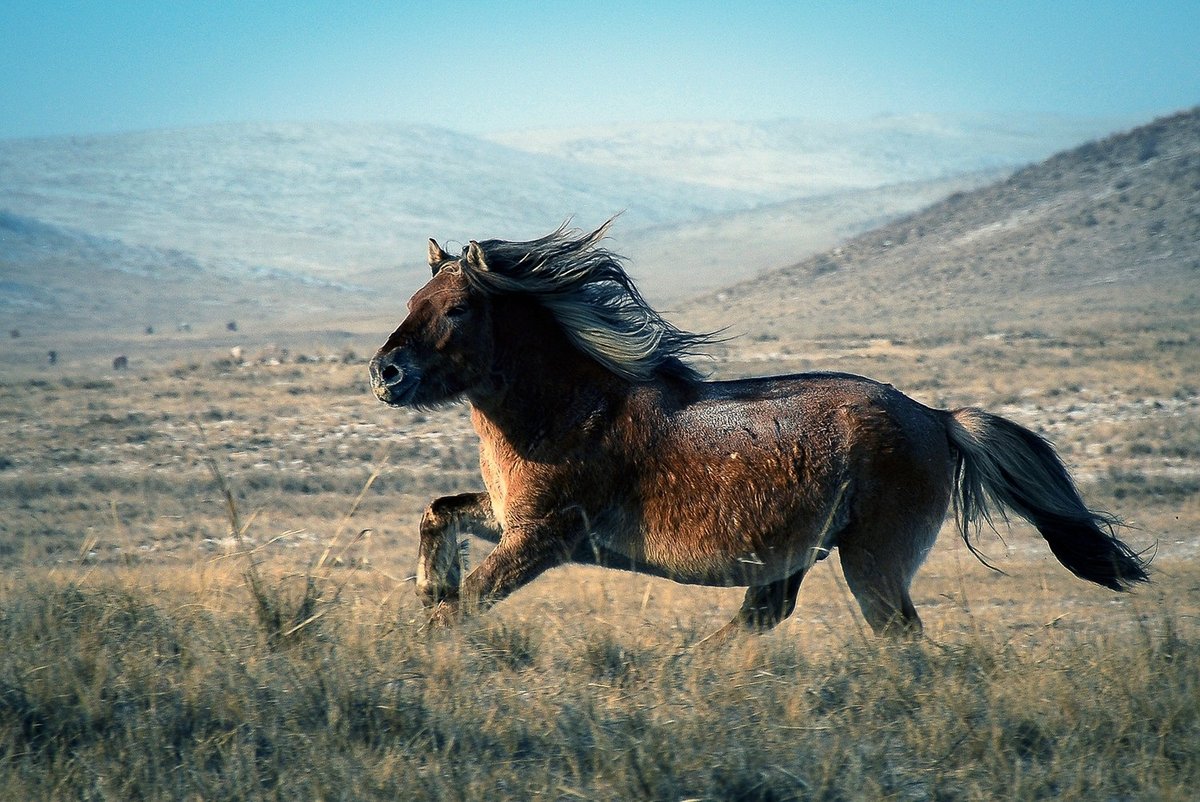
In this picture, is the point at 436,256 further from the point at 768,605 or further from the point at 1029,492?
the point at 1029,492

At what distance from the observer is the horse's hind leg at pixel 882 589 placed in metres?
4.81

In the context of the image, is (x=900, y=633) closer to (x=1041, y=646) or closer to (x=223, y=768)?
(x=1041, y=646)

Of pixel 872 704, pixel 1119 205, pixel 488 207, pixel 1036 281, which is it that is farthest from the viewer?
pixel 488 207

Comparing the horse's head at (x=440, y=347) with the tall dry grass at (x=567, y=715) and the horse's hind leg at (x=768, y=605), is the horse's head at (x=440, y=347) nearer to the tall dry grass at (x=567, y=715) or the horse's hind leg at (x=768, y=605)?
the tall dry grass at (x=567, y=715)

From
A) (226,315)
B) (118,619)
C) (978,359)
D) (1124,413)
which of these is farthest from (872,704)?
(226,315)

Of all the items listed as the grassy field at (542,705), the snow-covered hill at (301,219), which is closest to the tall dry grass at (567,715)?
the grassy field at (542,705)

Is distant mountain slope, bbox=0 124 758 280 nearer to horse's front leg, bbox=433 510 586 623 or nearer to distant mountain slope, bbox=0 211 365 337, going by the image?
distant mountain slope, bbox=0 211 365 337

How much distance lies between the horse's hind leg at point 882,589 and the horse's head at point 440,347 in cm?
184

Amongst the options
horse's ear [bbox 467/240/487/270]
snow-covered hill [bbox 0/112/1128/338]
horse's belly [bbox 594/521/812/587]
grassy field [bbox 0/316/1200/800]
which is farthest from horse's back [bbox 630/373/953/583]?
snow-covered hill [bbox 0/112/1128/338]

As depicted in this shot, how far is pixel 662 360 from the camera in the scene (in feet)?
17.7

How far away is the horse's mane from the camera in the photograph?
524 centimetres

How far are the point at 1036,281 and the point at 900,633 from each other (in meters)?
50.4

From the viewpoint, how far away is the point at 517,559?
4.82 meters

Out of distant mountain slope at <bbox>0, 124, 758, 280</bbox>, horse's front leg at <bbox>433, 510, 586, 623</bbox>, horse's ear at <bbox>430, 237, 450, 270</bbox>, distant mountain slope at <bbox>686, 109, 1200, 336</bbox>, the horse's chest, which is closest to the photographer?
horse's front leg at <bbox>433, 510, 586, 623</bbox>
